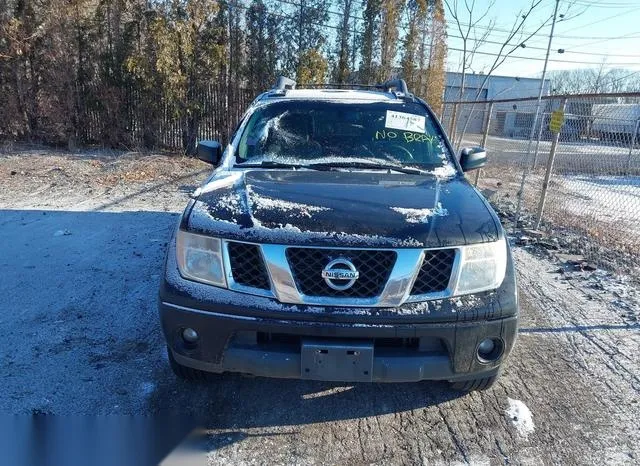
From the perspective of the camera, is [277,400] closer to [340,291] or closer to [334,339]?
[334,339]

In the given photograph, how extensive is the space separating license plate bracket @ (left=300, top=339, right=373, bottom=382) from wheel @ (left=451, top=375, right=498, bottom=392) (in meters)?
0.74

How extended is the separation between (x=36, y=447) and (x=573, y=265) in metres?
5.17

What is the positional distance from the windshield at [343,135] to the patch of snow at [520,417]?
1693mm

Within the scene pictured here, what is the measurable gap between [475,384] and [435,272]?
833 millimetres

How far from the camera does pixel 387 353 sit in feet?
7.34

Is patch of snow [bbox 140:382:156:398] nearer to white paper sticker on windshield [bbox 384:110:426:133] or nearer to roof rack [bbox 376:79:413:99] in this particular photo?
white paper sticker on windshield [bbox 384:110:426:133]

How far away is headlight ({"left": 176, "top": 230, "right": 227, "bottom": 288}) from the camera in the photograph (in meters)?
2.30

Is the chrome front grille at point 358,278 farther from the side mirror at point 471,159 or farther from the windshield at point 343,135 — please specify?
the side mirror at point 471,159

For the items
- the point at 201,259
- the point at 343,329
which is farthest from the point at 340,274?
the point at 201,259

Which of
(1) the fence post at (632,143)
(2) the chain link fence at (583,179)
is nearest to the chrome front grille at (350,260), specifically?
(2) the chain link fence at (583,179)

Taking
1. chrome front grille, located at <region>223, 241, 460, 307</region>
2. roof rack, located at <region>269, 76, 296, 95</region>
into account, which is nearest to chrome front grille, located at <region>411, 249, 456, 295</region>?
chrome front grille, located at <region>223, 241, 460, 307</region>

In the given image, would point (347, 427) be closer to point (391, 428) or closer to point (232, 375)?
point (391, 428)

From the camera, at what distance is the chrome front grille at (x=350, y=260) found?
7.27 feet

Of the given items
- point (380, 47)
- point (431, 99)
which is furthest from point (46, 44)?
point (431, 99)
